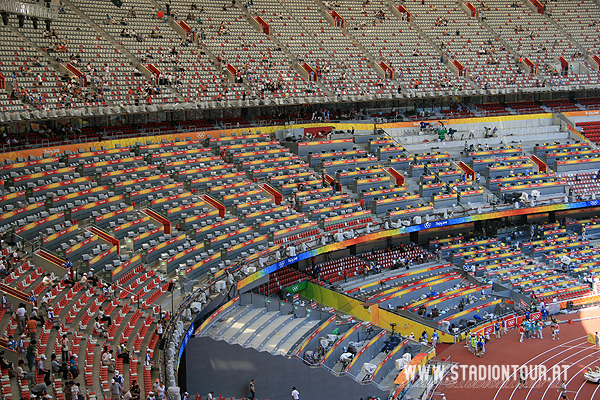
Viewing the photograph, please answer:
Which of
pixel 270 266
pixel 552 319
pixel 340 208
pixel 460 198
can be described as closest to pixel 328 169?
pixel 340 208

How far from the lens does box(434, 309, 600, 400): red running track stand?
33.0 metres

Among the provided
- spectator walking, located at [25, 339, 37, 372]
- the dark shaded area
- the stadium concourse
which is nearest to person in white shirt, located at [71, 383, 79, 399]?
the stadium concourse

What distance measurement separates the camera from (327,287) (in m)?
41.0

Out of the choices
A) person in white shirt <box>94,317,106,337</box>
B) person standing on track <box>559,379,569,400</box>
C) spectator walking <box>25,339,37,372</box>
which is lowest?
person standing on track <box>559,379,569,400</box>

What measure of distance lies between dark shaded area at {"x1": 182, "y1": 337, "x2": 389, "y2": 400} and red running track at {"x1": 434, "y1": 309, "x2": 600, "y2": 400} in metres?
5.93

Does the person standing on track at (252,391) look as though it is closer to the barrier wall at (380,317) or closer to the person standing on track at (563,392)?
the barrier wall at (380,317)

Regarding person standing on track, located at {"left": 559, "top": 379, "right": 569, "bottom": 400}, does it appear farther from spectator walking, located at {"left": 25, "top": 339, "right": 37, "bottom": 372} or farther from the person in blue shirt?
the person in blue shirt

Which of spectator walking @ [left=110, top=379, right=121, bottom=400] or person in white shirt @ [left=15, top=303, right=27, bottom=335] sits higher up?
person in white shirt @ [left=15, top=303, right=27, bottom=335]

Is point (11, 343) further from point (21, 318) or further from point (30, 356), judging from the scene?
point (21, 318)

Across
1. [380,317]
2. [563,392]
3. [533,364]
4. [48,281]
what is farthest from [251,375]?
[533,364]

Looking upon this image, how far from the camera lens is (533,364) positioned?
36156 mm

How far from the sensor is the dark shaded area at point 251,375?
29500mm
